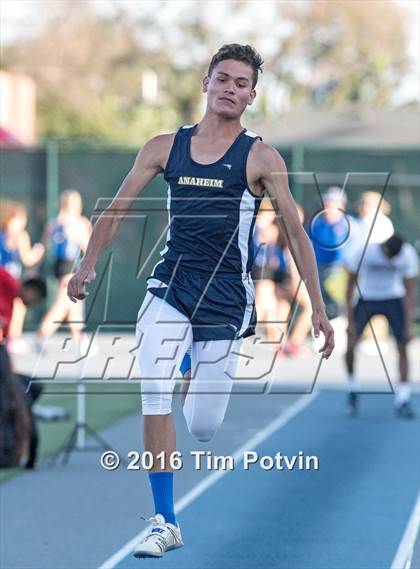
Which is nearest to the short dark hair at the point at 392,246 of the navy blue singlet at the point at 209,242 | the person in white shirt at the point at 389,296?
the person in white shirt at the point at 389,296

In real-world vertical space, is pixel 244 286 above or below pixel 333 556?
above

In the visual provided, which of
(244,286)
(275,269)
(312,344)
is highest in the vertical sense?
(244,286)

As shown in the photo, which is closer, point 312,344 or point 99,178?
point 312,344

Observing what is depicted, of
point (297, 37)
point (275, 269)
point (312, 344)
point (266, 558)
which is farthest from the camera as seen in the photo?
point (297, 37)

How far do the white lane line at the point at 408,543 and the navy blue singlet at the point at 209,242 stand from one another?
5.79ft

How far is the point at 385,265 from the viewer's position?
14406mm

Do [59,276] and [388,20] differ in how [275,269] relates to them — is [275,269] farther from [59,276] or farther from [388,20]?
[388,20]

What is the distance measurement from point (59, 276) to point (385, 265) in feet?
26.5

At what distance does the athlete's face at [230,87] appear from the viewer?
6.57 metres

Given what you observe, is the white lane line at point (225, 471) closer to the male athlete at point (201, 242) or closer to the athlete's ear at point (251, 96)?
the male athlete at point (201, 242)

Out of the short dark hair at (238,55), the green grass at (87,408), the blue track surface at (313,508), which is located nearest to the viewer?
the short dark hair at (238,55)

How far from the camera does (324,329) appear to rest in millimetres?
6520

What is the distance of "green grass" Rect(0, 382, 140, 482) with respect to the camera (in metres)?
12.3

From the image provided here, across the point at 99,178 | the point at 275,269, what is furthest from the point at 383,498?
the point at 99,178
